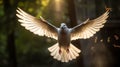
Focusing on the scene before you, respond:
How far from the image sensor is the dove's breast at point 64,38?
3480 millimetres

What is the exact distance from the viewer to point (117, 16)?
176 inches

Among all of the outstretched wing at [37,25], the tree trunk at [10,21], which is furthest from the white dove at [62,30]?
the tree trunk at [10,21]

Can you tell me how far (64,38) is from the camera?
137 inches

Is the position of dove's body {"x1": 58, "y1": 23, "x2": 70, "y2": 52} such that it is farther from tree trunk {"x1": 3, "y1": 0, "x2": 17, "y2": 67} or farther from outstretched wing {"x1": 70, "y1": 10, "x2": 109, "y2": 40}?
tree trunk {"x1": 3, "y1": 0, "x2": 17, "y2": 67}

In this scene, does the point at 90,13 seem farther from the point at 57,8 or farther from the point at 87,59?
the point at 57,8

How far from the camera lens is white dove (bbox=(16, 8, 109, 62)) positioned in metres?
3.55

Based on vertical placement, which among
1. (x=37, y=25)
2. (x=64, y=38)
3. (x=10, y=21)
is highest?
(x=10, y=21)

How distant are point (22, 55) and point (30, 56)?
0.64m

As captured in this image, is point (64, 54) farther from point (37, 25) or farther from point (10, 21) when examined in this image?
point (10, 21)

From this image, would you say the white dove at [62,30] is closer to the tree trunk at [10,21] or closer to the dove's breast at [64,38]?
the dove's breast at [64,38]

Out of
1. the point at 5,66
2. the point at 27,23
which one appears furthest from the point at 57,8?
the point at 27,23

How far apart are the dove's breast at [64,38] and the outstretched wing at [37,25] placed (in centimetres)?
21

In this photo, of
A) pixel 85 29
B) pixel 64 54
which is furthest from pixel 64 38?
pixel 85 29

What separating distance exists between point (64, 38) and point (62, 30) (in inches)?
3.6
